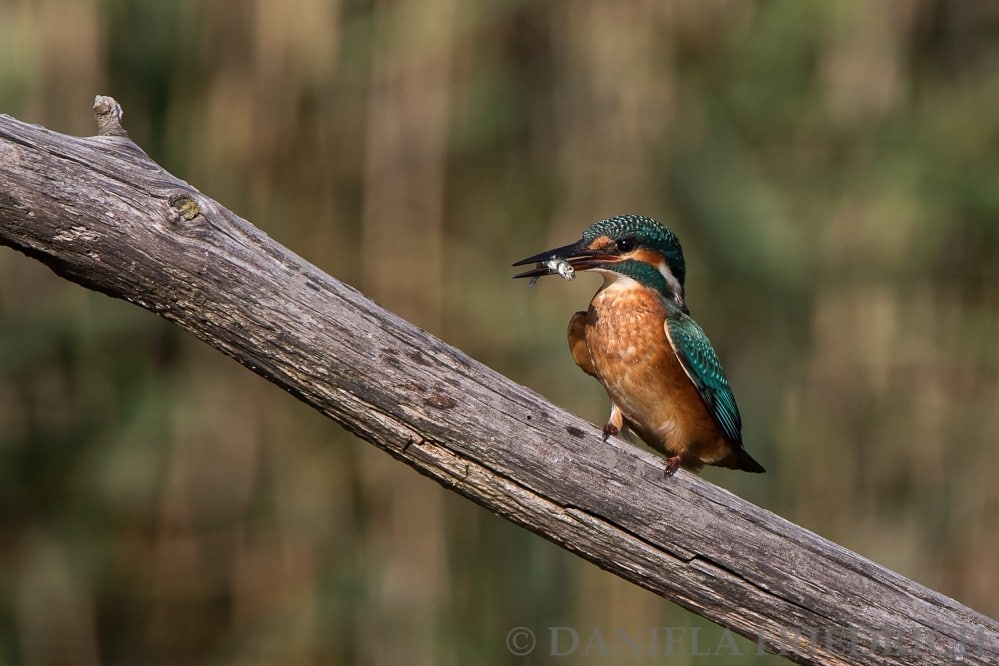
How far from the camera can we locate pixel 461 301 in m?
3.60

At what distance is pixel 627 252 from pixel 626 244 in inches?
0.7

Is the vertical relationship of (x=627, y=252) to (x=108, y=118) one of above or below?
above

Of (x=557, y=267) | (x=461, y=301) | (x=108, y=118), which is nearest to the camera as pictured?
(x=108, y=118)

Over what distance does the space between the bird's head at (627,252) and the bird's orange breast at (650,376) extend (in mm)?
48

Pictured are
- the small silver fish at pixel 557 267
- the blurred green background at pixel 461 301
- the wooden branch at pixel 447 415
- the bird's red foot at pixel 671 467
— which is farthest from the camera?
the blurred green background at pixel 461 301

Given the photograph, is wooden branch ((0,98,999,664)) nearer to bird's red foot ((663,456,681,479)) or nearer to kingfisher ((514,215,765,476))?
bird's red foot ((663,456,681,479))

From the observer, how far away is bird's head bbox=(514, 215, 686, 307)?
2299 millimetres

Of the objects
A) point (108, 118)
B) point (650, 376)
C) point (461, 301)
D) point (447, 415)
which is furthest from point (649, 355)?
point (461, 301)

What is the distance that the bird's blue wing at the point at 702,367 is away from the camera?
88.6 inches

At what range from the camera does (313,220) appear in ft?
11.8

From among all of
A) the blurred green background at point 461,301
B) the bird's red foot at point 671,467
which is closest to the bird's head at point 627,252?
the bird's red foot at point 671,467

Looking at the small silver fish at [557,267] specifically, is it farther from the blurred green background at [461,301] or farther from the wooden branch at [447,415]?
the blurred green background at [461,301]

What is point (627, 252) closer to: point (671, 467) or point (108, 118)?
point (671, 467)

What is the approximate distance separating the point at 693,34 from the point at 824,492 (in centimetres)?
159
